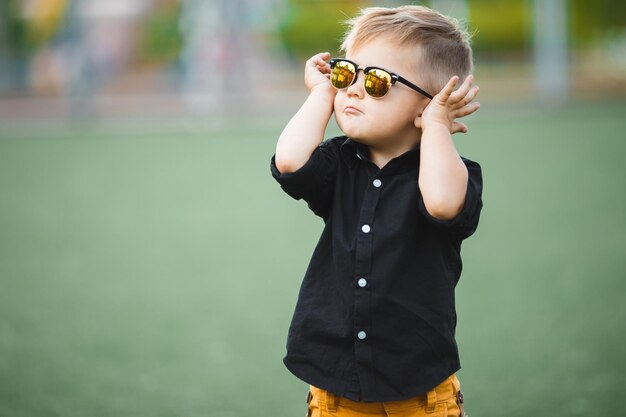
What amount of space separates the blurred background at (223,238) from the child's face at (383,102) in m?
0.62

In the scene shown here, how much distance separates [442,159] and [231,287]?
296 centimetres

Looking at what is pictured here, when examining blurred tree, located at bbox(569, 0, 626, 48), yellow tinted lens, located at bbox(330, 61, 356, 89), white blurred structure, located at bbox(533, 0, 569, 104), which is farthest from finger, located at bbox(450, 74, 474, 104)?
blurred tree, located at bbox(569, 0, 626, 48)

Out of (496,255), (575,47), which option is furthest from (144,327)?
(575,47)

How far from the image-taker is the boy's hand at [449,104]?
1.94 metres

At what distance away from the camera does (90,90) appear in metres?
14.7

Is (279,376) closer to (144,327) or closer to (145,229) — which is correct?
(144,327)

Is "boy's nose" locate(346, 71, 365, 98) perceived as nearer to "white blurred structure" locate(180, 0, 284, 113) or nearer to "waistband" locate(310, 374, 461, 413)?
"waistband" locate(310, 374, 461, 413)

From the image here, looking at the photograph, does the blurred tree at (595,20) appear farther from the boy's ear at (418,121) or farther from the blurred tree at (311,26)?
the boy's ear at (418,121)

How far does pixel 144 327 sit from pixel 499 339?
1583 mm

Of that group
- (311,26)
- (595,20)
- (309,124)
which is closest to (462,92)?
(309,124)

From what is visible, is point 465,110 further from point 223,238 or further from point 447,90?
point 223,238

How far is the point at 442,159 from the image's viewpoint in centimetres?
192

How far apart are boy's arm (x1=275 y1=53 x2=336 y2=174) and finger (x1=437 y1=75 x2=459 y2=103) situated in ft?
0.98

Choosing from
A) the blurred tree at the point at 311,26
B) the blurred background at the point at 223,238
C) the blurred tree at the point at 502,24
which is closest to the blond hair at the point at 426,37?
the blurred background at the point at 223,238
